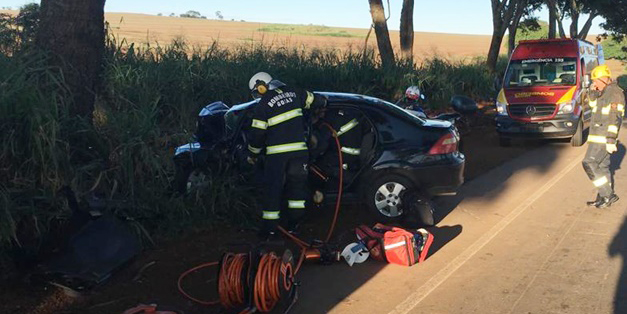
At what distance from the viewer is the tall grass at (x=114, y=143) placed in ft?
18.1

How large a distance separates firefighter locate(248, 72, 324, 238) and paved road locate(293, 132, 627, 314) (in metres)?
0.81

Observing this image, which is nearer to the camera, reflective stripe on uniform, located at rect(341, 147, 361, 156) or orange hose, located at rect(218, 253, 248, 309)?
orange hose, located at rect(218, 253, 248, 309)

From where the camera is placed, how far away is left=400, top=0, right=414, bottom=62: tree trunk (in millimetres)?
17906

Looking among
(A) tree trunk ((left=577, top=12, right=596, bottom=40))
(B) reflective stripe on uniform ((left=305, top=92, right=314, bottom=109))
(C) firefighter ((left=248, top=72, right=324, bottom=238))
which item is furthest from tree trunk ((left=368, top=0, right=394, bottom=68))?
(A) tree trunk ((left=577, top=12, right=596, bottom=40))

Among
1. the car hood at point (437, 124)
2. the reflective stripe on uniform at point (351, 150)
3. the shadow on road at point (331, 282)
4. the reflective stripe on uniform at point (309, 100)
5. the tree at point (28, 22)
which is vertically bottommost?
the shadow on road at point (331, 282)

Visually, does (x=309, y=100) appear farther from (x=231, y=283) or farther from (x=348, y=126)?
(x=231, y=283)

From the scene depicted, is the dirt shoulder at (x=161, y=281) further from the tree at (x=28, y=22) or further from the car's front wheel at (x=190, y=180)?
the tree at (x=28, y=22)

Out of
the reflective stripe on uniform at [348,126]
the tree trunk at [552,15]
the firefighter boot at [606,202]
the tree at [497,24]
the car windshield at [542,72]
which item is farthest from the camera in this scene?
the tree trunk at [552,15]

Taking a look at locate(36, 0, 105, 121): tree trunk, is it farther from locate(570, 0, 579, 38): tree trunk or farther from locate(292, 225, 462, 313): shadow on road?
locate(570, 0, 579, 38): tree trunk

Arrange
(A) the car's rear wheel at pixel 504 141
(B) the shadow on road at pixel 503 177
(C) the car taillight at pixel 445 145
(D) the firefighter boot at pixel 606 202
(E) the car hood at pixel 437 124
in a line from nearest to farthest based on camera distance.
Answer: (C) the car taillight at pixel 445 145 < (E) the car hood at pixel 437 124 < (D) the firefighter boot at pixel 606 202 < (B) the shadow on road at pixel 503 177 < (A) the car's rear wheel at pixel 504 141

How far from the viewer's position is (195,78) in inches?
380

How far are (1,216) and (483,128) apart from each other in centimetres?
1348

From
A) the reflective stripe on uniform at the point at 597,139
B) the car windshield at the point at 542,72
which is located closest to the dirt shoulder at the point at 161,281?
the reflective stripe on uniform at the point at 597,139

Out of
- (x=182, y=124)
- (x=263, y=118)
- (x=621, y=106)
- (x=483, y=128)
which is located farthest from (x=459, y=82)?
(x=263, y=118)
